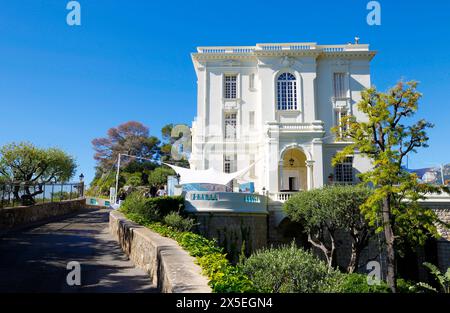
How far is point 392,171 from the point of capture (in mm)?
15500

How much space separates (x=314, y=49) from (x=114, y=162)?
37958 mm

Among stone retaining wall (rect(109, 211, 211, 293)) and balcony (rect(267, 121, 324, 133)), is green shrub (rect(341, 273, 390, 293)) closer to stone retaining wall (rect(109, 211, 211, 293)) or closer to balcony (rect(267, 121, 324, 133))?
stone retaining wall (rect(109, 211, 211, 293))

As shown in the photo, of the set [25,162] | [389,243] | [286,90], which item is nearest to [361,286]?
[389,243]

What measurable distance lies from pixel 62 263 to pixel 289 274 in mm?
7709

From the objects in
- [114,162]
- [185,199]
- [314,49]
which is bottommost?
[185,199]

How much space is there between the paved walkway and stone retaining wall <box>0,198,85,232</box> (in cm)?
132

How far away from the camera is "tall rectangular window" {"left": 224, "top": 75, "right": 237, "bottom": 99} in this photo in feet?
105

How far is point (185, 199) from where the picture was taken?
21.9 meters

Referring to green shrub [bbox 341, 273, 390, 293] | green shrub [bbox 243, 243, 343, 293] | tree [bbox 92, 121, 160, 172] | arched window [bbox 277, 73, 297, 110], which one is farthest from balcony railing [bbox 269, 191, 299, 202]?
tree [bbox 92, 121, 160, 172]

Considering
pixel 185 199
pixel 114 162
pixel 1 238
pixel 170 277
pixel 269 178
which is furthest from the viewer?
pixel 114 162

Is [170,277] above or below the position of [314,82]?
below
